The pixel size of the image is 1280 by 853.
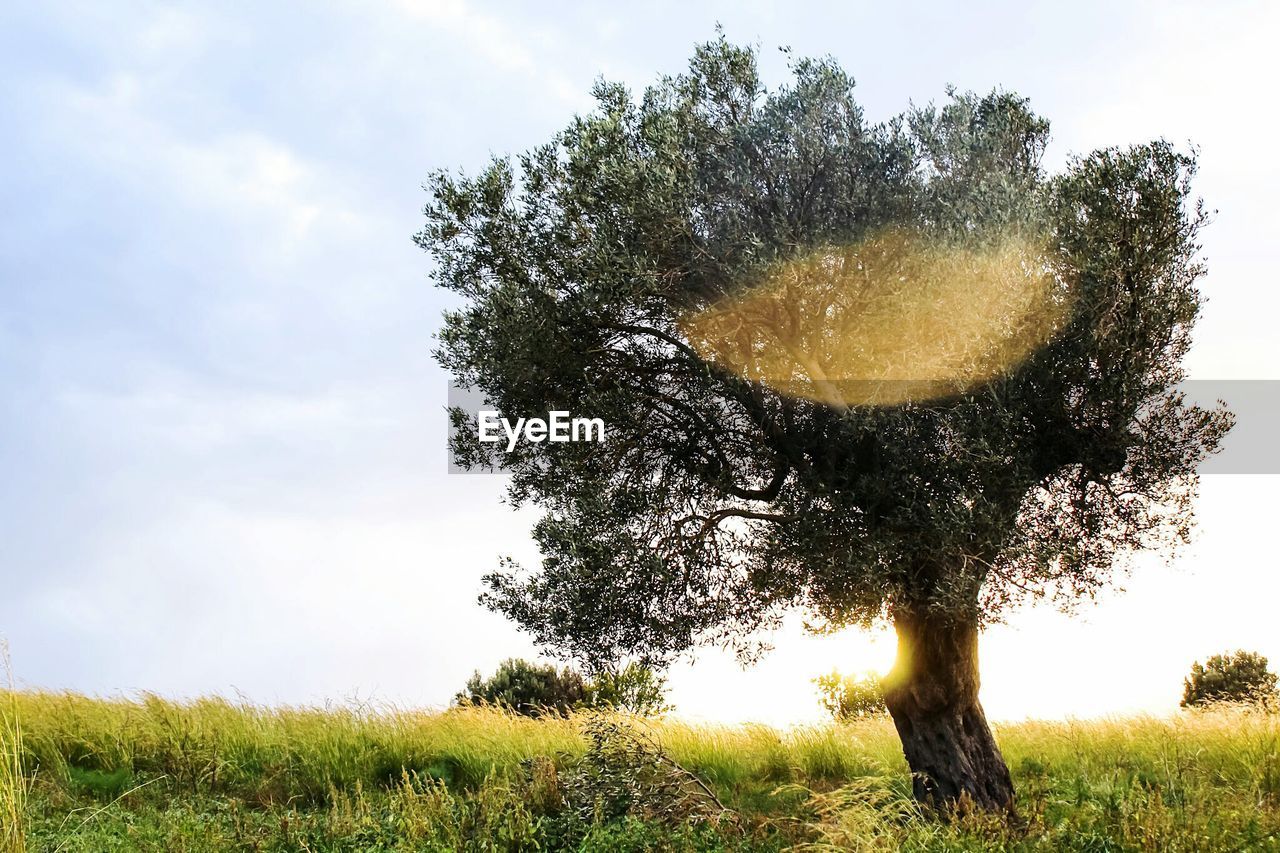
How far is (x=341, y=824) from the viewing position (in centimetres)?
1273

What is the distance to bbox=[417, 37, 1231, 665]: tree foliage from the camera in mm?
13492

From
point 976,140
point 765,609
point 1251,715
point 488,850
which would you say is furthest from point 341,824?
point 1251,715

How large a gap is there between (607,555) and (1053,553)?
623 cm

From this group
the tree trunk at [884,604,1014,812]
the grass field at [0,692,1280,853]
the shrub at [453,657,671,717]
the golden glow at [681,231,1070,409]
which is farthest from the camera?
the shrub at [453,657,671,717]

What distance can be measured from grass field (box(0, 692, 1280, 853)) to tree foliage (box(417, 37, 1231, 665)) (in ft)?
9.69

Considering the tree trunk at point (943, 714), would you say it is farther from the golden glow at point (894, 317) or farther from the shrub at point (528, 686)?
the shrub at point (528, 686)

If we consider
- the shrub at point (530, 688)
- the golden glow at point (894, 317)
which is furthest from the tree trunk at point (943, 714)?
the shrub at point (530, 688)

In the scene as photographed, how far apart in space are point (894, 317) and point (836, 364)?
1533mm

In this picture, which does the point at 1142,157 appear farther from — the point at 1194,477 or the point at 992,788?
the point at 992,788

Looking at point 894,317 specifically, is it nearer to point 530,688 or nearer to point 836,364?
point 836,364
